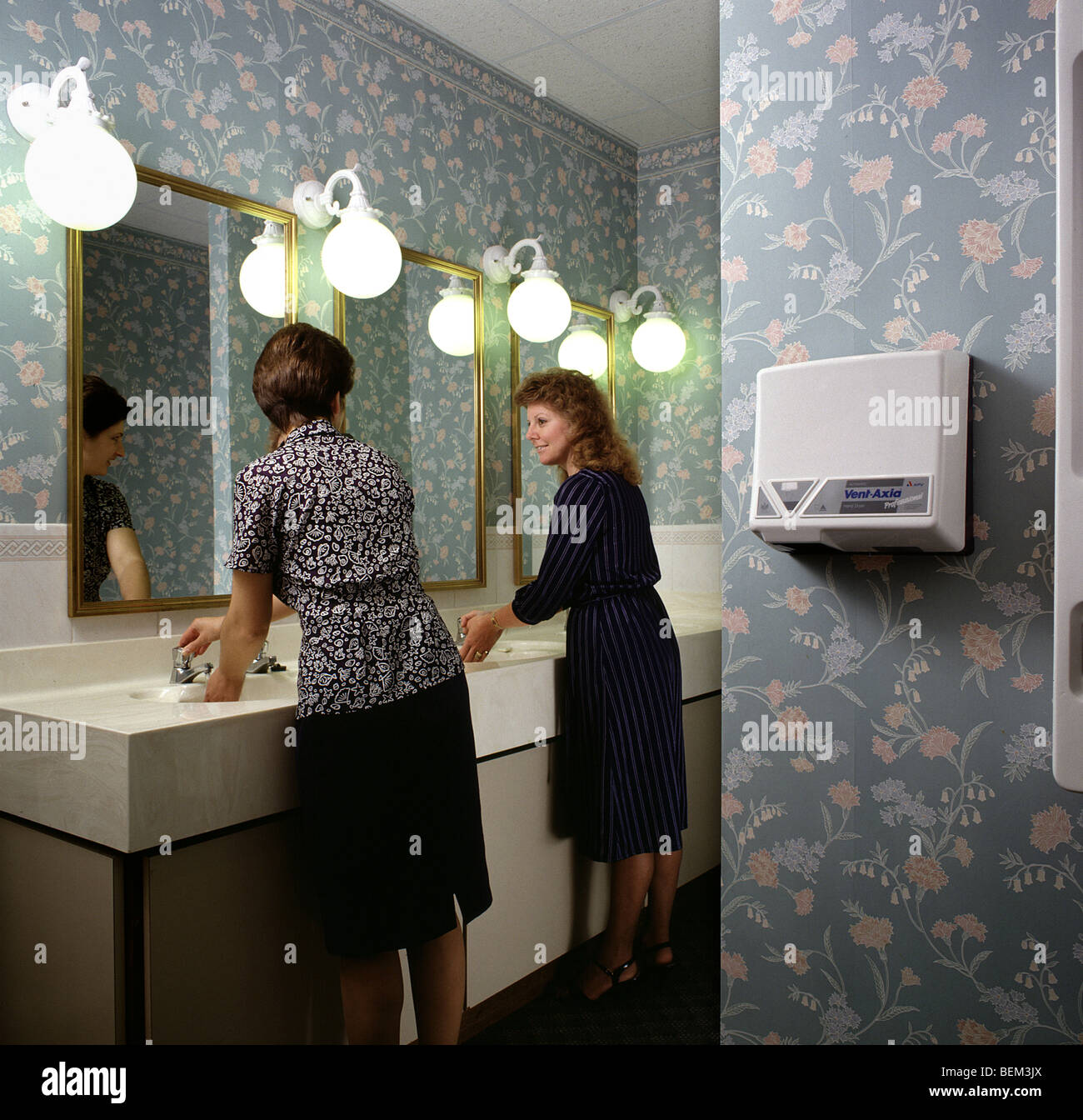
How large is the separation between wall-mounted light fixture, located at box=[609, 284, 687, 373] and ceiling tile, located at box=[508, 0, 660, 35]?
0.92 metres

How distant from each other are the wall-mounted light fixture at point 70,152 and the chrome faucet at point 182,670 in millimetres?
826

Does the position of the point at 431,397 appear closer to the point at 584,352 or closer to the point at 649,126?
the point at 584,352

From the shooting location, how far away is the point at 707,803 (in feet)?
8.68

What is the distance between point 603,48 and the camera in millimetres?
2631

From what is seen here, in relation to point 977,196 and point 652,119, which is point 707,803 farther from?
point 652,119

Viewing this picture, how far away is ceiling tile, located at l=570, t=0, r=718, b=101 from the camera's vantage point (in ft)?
8.14

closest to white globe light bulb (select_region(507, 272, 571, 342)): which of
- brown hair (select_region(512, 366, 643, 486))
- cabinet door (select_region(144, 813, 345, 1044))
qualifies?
brown hair (select_region(512, 366, 643, 486))

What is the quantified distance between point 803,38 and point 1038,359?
0.58 meters

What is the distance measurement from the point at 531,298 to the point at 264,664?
4.57ft

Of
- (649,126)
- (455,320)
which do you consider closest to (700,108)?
(649,126)

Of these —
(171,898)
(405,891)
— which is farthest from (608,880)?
(171,898)

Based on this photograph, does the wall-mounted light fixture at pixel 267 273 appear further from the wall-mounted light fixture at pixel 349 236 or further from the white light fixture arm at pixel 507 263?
the white light fixture arm at pixel 507 263

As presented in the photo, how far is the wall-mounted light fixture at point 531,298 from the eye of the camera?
104 inches

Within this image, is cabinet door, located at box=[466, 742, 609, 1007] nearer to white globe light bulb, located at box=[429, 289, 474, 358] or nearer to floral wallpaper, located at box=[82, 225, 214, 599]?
floral wallpaper, located at box=[82, 225, 214, 599]
